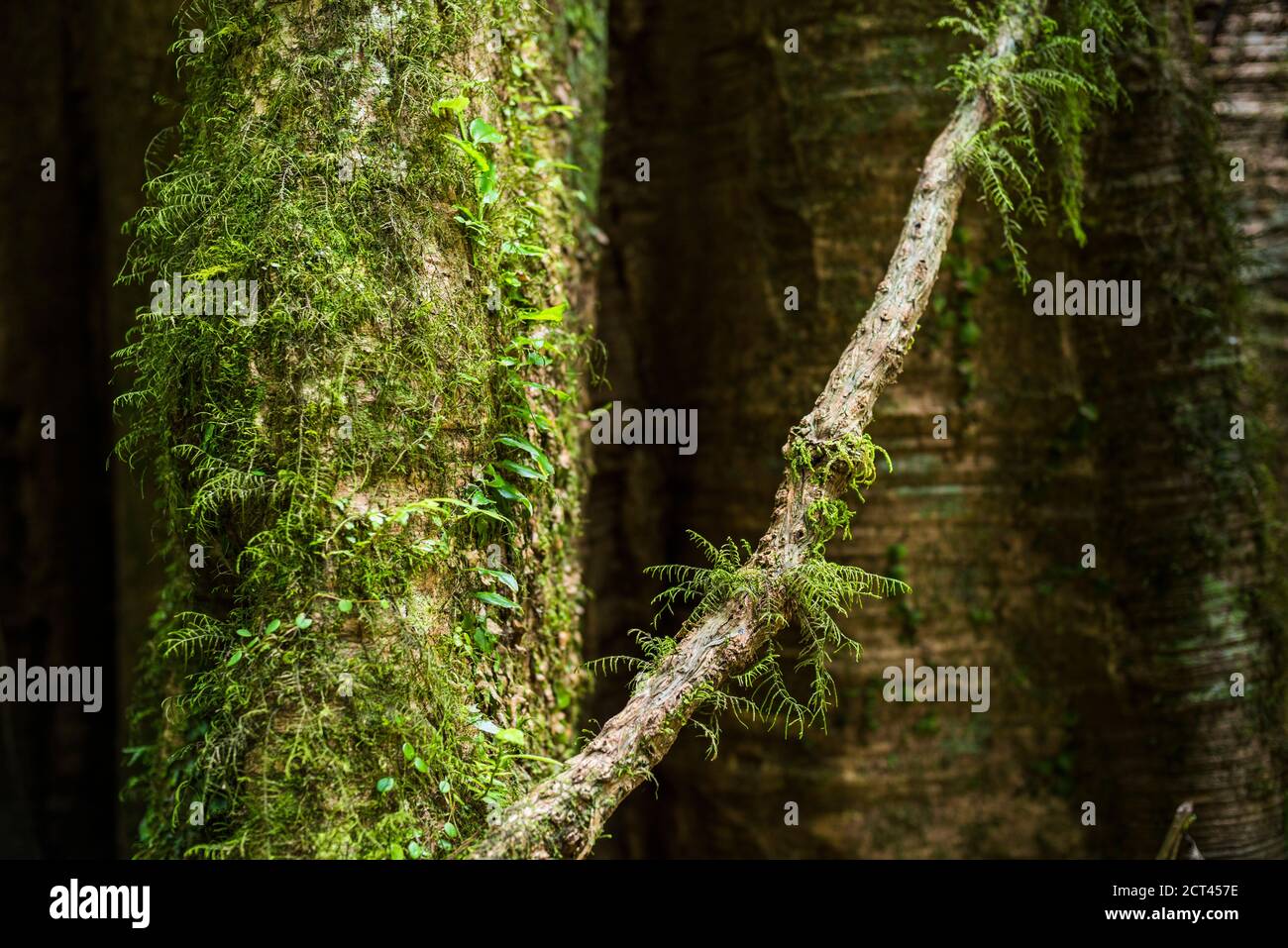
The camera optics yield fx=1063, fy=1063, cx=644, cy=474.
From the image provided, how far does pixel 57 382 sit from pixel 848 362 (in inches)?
156

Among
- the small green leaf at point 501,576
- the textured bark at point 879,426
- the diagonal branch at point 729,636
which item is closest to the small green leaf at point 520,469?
the small green leaf at point 501,576

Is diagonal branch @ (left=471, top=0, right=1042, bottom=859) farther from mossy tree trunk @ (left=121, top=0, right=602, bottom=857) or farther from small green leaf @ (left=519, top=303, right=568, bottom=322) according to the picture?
small green leaf @ (left=519, top=303, right=568, bottom=322)

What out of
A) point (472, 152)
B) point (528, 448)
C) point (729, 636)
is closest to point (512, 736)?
point (729, 636)

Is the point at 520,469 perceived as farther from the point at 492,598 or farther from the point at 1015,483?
the point at 1015,483

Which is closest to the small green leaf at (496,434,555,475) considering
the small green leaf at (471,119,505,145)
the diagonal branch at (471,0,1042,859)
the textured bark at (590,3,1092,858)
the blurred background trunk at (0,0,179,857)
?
the diagonal branch at (471,0,1042,859)

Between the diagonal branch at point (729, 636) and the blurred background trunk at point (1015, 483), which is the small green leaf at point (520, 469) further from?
the blurred background trunk at point (1015, 483)

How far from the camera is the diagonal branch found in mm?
1965

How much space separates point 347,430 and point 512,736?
0.71 m

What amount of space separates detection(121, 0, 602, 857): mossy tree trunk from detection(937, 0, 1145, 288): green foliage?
122cm

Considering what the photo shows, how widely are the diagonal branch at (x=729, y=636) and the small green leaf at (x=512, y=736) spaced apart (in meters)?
0.15

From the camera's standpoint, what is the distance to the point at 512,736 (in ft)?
7.23
